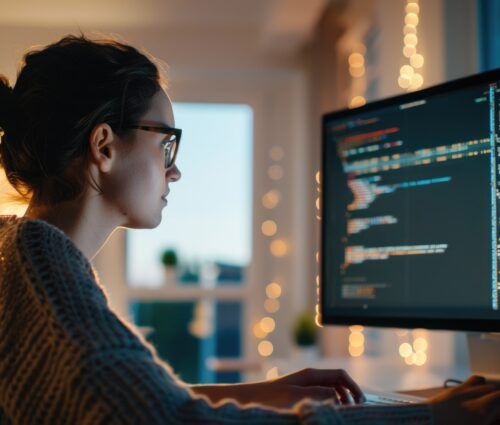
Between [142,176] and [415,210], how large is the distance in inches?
20.1

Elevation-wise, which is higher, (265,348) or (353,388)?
(353,388)

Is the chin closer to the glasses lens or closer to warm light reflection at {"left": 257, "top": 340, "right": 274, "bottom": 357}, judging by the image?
the glasses lens

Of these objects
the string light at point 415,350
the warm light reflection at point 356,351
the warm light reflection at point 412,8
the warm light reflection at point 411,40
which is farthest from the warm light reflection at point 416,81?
the warm light reflection at point 356,351

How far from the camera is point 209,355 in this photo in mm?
4773

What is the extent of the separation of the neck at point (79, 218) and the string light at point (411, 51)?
1.61 m

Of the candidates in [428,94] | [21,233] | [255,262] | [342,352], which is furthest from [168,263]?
[21,233]

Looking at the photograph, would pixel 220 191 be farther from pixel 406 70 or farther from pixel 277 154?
pixel 406 70

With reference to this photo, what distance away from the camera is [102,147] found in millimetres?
1000

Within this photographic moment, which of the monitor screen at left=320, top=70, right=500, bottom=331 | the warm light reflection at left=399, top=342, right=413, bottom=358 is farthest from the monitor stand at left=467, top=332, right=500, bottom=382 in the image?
the warm light reflection at left=399, top=342, right=413, bottom=358

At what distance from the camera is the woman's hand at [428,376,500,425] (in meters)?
0.76

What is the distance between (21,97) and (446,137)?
2.35ft

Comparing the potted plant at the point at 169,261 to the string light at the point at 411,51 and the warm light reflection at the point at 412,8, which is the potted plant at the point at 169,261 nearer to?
the string light at the point at 411,51

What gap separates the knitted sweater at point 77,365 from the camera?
2.24 feet

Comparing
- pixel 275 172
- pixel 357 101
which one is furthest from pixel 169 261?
pixel 357 101
